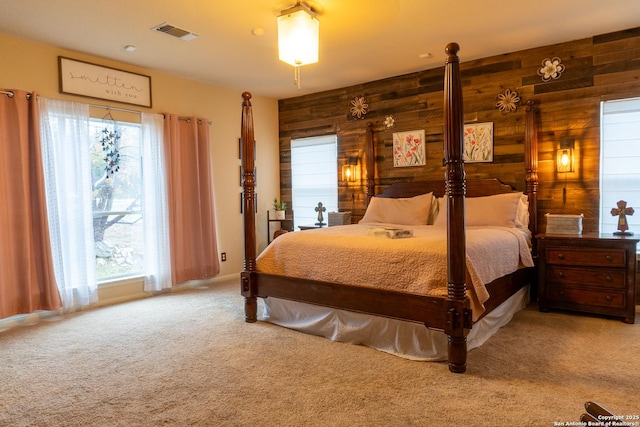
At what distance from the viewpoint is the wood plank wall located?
3889 mm

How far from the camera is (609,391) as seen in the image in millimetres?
2207

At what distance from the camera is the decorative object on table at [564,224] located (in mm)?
3719

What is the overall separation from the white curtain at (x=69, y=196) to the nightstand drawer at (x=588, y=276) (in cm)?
436

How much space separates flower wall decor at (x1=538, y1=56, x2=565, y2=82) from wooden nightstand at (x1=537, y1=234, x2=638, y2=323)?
5.34 ft

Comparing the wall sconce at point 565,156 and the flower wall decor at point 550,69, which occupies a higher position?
the flower wall decor at point 550,69

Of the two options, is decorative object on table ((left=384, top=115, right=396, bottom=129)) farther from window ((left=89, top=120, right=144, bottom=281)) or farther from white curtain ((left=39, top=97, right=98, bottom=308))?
white curtain ((left=39, top=97, right=98, bottom=308))

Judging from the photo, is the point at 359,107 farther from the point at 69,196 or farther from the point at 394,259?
the point at 69,196

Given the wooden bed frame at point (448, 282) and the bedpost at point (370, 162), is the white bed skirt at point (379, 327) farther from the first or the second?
the bedpost at point (370, 162)

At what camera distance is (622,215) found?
3643 mm

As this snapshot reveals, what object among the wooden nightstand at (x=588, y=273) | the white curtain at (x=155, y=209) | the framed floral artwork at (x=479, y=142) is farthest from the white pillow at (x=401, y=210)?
the white curtain at (x=155, y=209)

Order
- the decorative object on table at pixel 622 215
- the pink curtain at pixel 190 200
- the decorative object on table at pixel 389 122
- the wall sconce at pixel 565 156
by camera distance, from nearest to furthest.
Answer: the decorative object on table at pixel 622 215 → the wall sconce at pixel 565 156 → the pink curtain at pixel 190 200 → the decorative object on table at pixel 389 122

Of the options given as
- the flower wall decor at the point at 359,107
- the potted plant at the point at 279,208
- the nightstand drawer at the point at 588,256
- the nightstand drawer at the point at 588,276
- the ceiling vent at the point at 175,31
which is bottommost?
the nightstand drawer at the point at 588,276

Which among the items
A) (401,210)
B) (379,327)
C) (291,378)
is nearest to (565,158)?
(401,210)

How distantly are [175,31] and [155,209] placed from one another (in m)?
1.96
